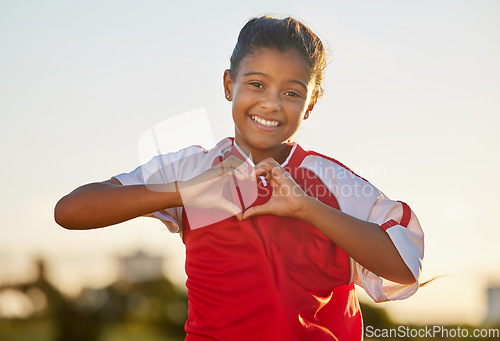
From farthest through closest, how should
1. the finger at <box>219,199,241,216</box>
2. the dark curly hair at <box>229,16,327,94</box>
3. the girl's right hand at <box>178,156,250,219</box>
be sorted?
1. the dark curly hair at <box>229,16,327,94</box>
2. the finger at <box>219,199,241,216</box>
3. the girl's right hand at <box>178,156,250,219</box>

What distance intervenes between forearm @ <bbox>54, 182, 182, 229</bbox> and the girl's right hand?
0.14 ft

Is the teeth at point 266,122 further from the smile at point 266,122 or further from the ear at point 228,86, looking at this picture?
the ear at point 228,86

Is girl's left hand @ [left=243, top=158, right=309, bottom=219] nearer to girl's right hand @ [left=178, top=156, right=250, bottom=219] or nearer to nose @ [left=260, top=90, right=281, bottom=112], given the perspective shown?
girl's right hand @ [left=178, top=156, right=250, bottom=219]

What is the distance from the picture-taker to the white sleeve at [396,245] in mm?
2322

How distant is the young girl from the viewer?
86.6 inches

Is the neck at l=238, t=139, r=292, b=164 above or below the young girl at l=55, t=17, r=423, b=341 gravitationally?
above

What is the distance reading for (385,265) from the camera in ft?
7.52

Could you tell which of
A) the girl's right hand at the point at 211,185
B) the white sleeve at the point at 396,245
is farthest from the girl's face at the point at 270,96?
the white sleeve at the point at 396,245

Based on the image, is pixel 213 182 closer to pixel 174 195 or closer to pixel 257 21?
pixel 174 195

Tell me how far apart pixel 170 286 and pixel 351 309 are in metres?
11.7

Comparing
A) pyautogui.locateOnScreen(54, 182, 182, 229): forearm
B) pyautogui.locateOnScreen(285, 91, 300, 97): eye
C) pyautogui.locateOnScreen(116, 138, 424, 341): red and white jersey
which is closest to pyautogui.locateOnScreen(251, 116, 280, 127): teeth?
pyautogui.locateOnScreen(285, 91, 300, 97): eye

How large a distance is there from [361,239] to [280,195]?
349 mm

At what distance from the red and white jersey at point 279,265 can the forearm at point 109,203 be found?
0.59 ft

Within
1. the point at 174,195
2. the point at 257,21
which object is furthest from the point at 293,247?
the point at 257,21
